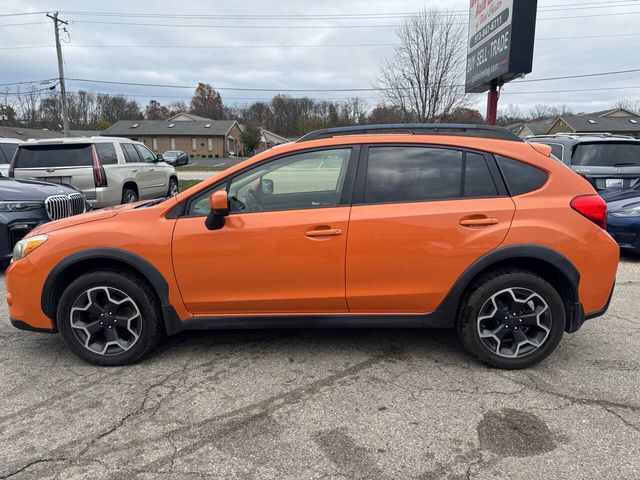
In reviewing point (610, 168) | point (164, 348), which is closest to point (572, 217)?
point (164, 348)

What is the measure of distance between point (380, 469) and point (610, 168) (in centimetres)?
775

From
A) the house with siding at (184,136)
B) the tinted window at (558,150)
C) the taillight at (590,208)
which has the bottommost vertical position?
the taillight at (590,208)

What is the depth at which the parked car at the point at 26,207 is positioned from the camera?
232 inches

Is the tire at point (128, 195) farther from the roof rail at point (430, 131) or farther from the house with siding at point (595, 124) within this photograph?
the house with siding at point (595, 124)

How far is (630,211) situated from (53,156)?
10.4 m

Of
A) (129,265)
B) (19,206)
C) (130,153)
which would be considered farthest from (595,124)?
(129,265)

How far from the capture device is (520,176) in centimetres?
329

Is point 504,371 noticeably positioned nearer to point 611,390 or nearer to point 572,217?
point 611,390

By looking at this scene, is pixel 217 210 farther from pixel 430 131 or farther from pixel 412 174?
pixel 430 131

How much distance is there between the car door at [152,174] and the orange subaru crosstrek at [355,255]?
8140mm

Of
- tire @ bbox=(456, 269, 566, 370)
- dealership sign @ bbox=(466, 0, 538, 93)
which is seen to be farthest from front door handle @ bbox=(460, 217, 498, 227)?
dealership sign @ bbox=(466, 0, 538, 93)

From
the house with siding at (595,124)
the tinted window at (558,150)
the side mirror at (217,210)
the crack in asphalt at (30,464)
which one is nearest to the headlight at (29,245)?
the side mirror at (217,210)

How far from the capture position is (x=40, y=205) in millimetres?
6293

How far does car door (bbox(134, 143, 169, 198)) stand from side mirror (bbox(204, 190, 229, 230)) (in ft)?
27.7
